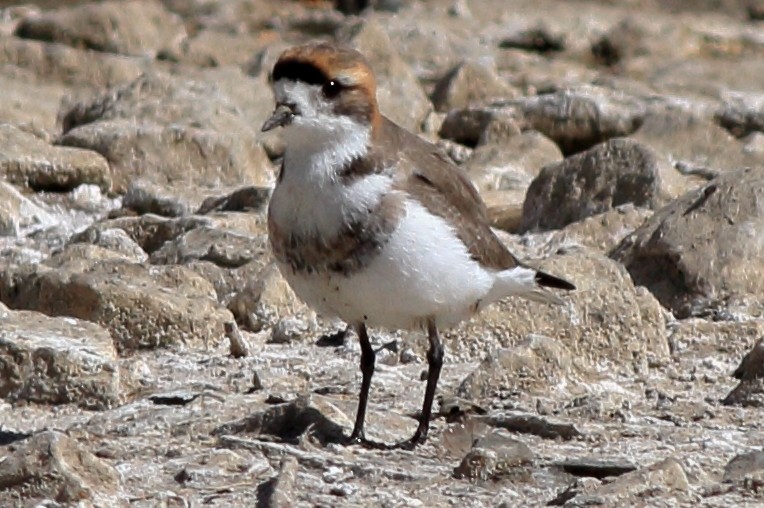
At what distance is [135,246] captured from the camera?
958 cm

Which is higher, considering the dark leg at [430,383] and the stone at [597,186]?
the stone at [597,186]

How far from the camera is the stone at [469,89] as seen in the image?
1307 centimetres

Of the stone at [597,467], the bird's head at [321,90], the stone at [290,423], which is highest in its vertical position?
the bird's head at [321,90]

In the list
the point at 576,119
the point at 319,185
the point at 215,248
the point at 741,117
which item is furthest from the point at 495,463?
the point at 741,117

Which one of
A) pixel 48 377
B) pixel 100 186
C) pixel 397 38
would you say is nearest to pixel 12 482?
pixel 48 377

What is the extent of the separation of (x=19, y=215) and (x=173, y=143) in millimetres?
1347

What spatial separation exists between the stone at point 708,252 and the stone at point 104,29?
270 inches

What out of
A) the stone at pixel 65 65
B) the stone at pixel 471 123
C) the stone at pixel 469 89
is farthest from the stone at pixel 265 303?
the stone at pixel 65 65

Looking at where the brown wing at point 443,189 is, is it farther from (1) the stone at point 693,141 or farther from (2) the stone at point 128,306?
(1) the stone at point 693,141

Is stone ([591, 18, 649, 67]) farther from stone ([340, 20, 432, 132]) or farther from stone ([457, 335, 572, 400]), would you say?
stone ([457, 335, 572, 400])

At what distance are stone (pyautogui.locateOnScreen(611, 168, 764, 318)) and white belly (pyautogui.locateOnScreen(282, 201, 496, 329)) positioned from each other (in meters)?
2.00

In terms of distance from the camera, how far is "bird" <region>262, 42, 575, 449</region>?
21.7ft

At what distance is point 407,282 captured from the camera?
6656 mm

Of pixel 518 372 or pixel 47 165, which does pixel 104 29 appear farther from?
pixel 518 372
